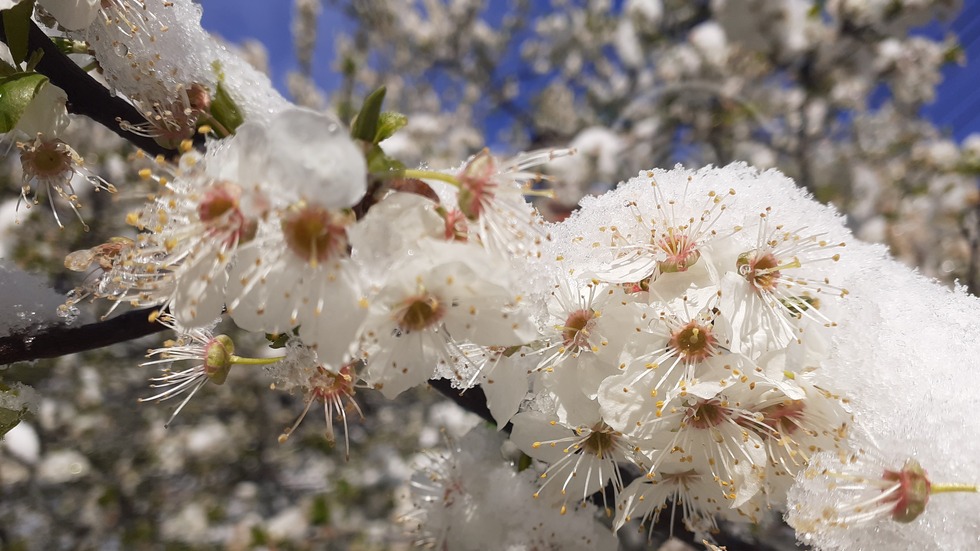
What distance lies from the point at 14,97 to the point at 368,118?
427 mm

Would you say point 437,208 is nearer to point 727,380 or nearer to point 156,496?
point 727,380

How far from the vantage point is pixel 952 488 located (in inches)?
25.1

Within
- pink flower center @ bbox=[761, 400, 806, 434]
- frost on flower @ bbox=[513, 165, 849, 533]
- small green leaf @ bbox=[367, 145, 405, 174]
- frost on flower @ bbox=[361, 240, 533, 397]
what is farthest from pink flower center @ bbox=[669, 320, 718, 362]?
small green leaf @ bbox=[367, 145, 405, 174]

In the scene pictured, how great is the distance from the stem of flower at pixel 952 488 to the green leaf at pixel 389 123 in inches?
27.9

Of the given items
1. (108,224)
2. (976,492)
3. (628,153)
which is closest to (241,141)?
(976,492)

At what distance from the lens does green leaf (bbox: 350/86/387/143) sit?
0.56 m

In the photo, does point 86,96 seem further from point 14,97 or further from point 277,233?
point 277,233

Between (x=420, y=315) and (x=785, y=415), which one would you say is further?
(x=785, y=415)

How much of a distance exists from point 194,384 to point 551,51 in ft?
22.3

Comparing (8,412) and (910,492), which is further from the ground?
(910,492)

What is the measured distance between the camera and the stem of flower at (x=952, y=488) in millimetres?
628

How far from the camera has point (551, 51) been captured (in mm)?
6941

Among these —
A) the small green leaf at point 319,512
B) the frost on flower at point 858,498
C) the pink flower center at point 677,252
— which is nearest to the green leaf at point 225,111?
the pink flower center at point 677,252

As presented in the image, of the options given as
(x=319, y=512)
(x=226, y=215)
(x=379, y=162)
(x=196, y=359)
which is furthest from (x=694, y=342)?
(x=319, y=512)
